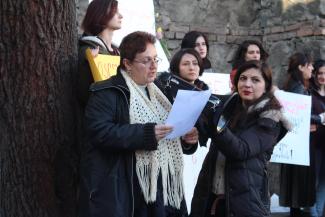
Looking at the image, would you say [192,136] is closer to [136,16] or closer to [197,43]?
[197,43]

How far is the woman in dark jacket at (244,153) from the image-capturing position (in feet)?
9.66

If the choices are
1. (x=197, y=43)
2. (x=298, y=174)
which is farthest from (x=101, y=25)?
(x=298, y=174)

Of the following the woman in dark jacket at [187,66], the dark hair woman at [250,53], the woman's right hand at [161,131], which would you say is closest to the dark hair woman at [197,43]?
the dark hair woman at [250,53]

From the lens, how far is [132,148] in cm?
258

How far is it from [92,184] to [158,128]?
1.30 feet

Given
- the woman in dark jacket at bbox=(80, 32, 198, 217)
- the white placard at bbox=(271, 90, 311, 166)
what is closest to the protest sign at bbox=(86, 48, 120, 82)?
the woman in dark jacket at bbox=(80, 32, 198, 217)

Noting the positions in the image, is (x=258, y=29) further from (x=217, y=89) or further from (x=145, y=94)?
(x=145, y=94)

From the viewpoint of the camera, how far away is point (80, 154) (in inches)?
122

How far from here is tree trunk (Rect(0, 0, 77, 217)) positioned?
2.88 metres

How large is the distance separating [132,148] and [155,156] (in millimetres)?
175

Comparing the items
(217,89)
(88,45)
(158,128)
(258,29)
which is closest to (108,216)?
(158,128)

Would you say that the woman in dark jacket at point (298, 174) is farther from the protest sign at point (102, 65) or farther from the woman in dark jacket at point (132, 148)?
the woman in dark jacket at point (132, 148)

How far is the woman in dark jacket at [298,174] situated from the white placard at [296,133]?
20cm

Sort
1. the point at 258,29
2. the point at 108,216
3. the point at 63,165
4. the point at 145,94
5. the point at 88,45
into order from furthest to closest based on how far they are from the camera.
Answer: the point at 258,29 < the point at 88,45 < the point at 63,165 < the point at 145,94 < the point at 108,216
